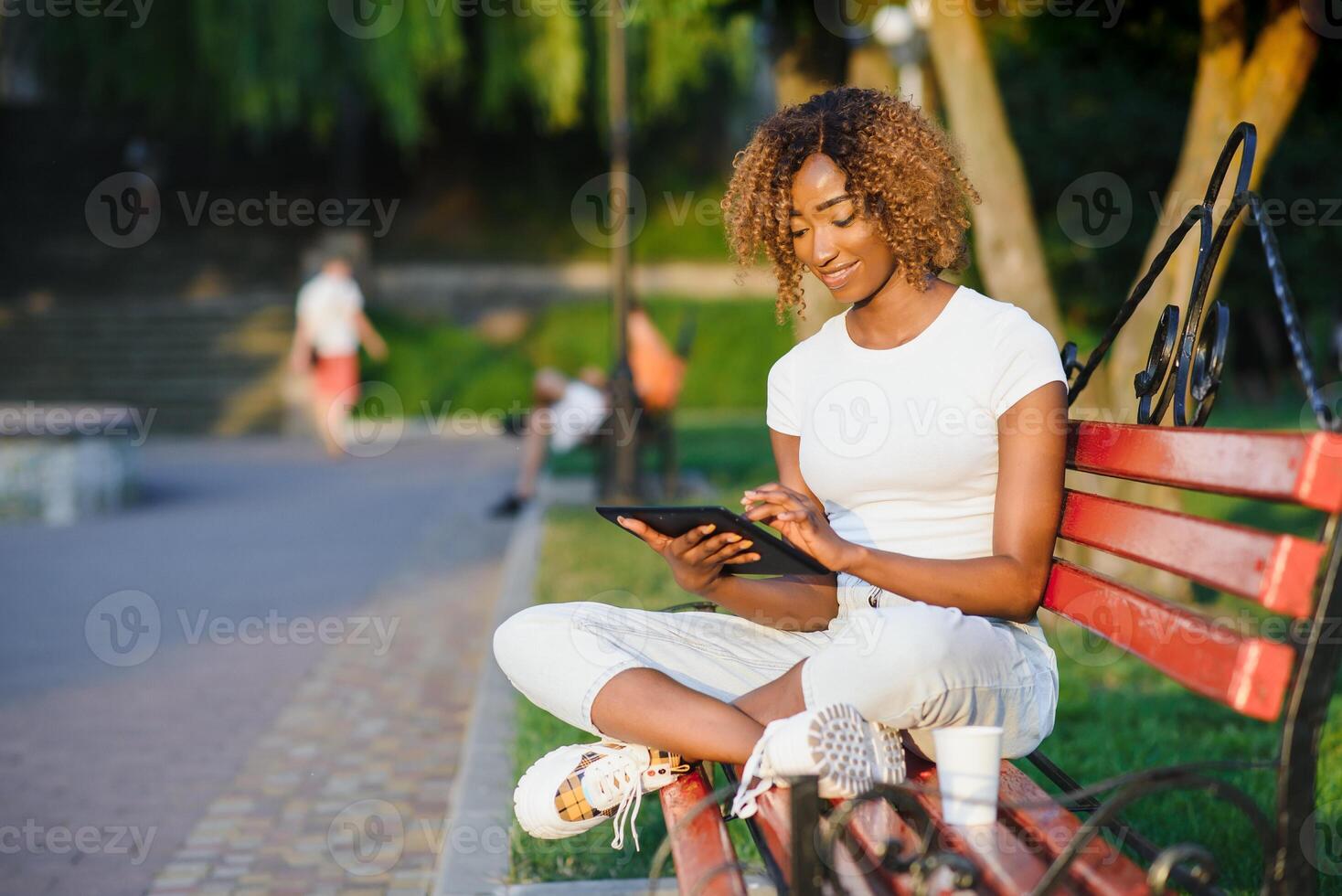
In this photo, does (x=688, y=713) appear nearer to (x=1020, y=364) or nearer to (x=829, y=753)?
(x=829, y=753)

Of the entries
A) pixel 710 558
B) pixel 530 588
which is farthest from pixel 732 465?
pixel 710 558

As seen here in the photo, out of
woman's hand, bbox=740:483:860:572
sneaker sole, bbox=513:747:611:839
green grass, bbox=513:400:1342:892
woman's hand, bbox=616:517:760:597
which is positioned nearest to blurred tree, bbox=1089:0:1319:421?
green grass, bbox=513:400:1342:892

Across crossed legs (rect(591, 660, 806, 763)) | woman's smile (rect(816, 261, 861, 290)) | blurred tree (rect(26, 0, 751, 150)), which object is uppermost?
blurred tree (rect(26, 0, 751, 150))

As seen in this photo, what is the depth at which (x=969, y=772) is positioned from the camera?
7.73ft

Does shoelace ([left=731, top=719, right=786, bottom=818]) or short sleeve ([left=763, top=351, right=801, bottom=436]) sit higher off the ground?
short sleeve ([left=763, top=351, right=801, bottom=436])

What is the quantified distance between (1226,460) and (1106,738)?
260 centimetres

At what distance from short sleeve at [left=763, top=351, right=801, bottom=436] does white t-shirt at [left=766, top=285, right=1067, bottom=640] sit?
14 cm

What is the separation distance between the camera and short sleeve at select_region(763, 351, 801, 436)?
3.35 meters

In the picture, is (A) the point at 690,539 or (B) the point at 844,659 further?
(A) the point at 690,539

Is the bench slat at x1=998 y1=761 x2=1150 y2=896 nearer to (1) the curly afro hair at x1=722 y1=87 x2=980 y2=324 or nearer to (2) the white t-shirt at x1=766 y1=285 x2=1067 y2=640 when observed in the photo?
(2) the white t-shirt at x1=766 y1=285 x2=1067 y2=640

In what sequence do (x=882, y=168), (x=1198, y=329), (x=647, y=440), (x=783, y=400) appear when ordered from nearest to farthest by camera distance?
(x=882, y=168), (x=1198, y=329), (x=783, y=400), (x=647, y=440)

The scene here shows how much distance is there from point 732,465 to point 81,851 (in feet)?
29.4

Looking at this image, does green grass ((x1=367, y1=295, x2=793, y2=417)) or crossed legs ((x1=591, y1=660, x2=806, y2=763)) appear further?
green grass ((x1=367, y1=295, x2=793, y2=417))

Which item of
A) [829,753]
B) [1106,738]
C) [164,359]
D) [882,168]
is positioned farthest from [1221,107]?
[164,359]
